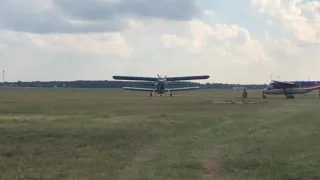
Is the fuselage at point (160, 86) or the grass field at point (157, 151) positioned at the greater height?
the fuselage at point (160, 86)

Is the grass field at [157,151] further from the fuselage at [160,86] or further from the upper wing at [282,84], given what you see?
the fuselage at [160,86]

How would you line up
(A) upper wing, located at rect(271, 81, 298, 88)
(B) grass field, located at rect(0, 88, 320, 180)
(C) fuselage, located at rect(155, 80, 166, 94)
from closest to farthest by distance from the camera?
(B) grass field, located at rect(0, 88, 320, 180)
(A) upper wing, located at rect(271, 81, 298, 88)
(C) fuselage, located at rect(155, 80, 166, 94)

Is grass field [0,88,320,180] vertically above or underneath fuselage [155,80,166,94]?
underneath

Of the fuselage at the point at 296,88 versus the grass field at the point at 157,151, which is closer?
the grass field at the point at 157,151

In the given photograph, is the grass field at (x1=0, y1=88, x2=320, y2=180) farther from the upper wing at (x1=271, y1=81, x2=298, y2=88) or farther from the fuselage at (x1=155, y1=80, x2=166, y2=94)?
the fuselage at (x1=155, y1=80, x2=166, y2=94)

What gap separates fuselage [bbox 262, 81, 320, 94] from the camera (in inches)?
3118

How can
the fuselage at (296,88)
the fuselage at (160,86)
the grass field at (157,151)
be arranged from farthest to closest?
the fuselage at (160,86) → the fuselage at (296,88) → the grass field at (157,151)

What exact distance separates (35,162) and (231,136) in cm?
954

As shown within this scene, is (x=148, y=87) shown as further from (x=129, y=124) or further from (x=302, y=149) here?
(x=302, y=149)

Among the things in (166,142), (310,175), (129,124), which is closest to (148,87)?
(129,124)

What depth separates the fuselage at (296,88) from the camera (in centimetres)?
7919

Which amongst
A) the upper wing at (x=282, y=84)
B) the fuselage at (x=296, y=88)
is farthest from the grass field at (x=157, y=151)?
the fuselage at (x=296, y=88)

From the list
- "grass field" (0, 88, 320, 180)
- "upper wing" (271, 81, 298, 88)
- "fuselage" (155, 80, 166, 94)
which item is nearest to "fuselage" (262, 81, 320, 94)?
"upper wing" (271, 81, 298, 88)

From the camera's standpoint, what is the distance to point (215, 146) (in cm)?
1781
